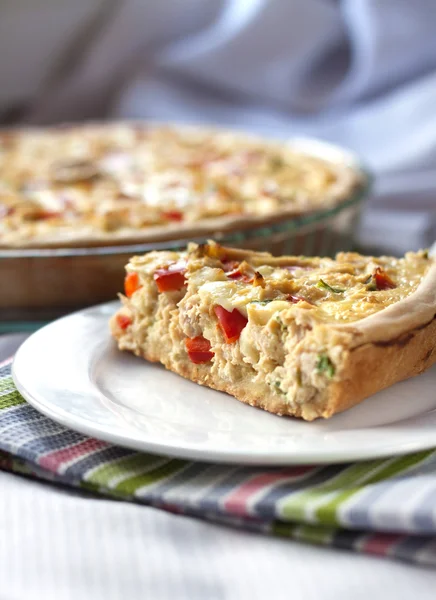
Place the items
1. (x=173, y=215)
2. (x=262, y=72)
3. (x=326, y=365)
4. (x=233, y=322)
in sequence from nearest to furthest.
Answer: (x=326, y=365) < (x=233, y=322) < (x=173, y=215) < (x=262, y=72)

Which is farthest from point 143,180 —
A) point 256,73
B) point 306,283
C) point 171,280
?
point 306,283

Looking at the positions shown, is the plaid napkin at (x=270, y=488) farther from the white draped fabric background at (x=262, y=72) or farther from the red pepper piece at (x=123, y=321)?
the white draped fabric background at (x=262, y=72)

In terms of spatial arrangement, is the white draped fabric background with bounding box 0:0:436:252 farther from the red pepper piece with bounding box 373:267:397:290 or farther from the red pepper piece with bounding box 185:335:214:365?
the red pepper piece with bounding box 185:335:214:365

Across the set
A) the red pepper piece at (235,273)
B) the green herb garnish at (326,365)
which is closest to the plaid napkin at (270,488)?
the green herb garnish at (326,365)

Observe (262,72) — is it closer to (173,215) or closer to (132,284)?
(173,215)

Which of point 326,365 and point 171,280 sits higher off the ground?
→ point 171,280

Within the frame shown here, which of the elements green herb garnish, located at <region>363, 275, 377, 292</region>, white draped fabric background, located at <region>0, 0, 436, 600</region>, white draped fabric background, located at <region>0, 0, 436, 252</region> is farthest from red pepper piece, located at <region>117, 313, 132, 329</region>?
white draped fabric background, located at <region>0, 0, 436, 252</region>
